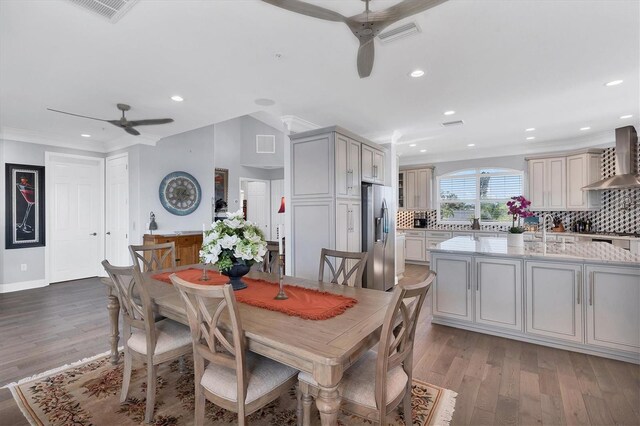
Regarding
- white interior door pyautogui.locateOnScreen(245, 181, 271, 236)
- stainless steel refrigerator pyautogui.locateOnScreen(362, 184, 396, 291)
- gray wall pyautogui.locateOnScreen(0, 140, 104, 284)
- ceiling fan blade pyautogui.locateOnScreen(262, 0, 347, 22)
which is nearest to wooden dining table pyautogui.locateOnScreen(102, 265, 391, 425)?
ceiling fan blade pyautogui.locateOnScreen(262, 0, 347, 22)

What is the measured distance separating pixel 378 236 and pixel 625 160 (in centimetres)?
410

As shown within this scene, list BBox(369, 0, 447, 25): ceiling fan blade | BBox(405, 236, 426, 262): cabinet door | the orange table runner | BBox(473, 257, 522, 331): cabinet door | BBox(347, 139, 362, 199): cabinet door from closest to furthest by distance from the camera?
BBox(369, 0, 447, 25): ceiling fan blade → the orange table runner → BBox(473, 257, 522, 331): cabinet door → BBox(347, 139, 362, 199): cabinet door → BBox(405, 236, 426, 262): cabinet door

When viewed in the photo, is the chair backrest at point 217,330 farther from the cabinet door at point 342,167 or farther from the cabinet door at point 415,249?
the cabinet door at point 415,249

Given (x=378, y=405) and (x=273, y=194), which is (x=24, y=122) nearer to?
(x=273, y=194)

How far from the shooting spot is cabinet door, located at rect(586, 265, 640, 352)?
2592 mm

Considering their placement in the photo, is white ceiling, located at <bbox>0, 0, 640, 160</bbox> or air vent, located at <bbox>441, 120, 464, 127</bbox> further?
air vent, located at <bbox>441, 120, 464, 127</bbox>

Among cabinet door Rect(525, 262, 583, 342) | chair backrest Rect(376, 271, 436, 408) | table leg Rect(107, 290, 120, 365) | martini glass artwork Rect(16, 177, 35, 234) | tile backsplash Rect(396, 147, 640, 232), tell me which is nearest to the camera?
chair backrest Rect(376, 271, 436, 408)

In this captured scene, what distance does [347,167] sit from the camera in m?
4.07

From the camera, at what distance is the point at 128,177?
17.8ft

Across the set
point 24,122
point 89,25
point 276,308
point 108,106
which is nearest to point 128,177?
point 24,122

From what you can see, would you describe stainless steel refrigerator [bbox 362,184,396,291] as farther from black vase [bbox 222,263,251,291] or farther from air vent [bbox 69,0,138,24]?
air vent [bbox 69,0,138,24]

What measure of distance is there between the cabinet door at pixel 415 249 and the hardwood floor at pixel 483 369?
11.8 ft

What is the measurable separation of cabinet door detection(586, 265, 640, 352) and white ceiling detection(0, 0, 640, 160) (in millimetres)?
1919

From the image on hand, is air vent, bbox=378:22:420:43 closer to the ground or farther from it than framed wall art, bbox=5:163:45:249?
farther from it
